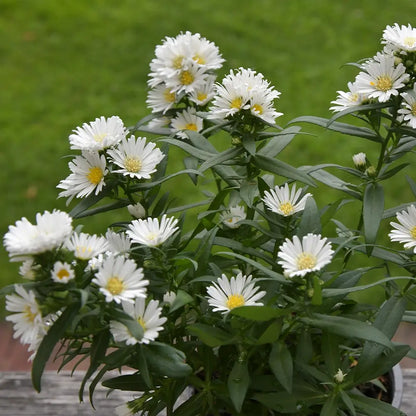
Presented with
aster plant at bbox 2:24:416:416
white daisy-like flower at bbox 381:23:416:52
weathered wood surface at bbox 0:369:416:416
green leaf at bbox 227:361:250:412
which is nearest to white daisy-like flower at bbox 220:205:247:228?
aster plant at bbox 2:24:416:416

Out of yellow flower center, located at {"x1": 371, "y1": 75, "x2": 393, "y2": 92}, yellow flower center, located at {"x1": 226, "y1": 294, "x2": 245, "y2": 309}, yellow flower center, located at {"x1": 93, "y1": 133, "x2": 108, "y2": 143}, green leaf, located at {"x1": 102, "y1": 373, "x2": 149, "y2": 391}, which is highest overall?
yellow flower center, located at {"x1": 371, "y1": 75, "x2": 393, "y2": 92}

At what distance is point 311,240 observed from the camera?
902 mm

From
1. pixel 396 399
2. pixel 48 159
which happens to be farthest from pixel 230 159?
pixel 48 159

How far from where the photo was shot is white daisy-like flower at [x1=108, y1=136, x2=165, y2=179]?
3.28 feet

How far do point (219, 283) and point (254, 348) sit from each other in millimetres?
119

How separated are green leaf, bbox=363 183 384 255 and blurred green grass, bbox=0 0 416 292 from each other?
1.23 m

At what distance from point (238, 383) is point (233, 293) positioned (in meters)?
0.11

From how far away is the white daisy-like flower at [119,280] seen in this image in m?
0.83

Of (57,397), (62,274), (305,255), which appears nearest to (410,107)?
(305,255)

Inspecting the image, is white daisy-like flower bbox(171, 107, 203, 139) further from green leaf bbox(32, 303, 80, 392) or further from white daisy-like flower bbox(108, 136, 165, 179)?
green leaf bbox(32, 303, 80, 392)

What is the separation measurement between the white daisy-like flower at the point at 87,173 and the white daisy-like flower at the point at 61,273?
0.65 feet

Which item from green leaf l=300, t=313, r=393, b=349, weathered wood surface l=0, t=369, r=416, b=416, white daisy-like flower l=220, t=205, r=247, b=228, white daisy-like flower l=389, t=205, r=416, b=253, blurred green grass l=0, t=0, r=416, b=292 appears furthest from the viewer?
blurred green grass l=0, t=0, r=416, b=292

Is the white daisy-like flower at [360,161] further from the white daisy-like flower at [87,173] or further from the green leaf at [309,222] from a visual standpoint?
the white daisy-like flower at [87,173]

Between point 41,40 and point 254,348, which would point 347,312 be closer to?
point 254,348
